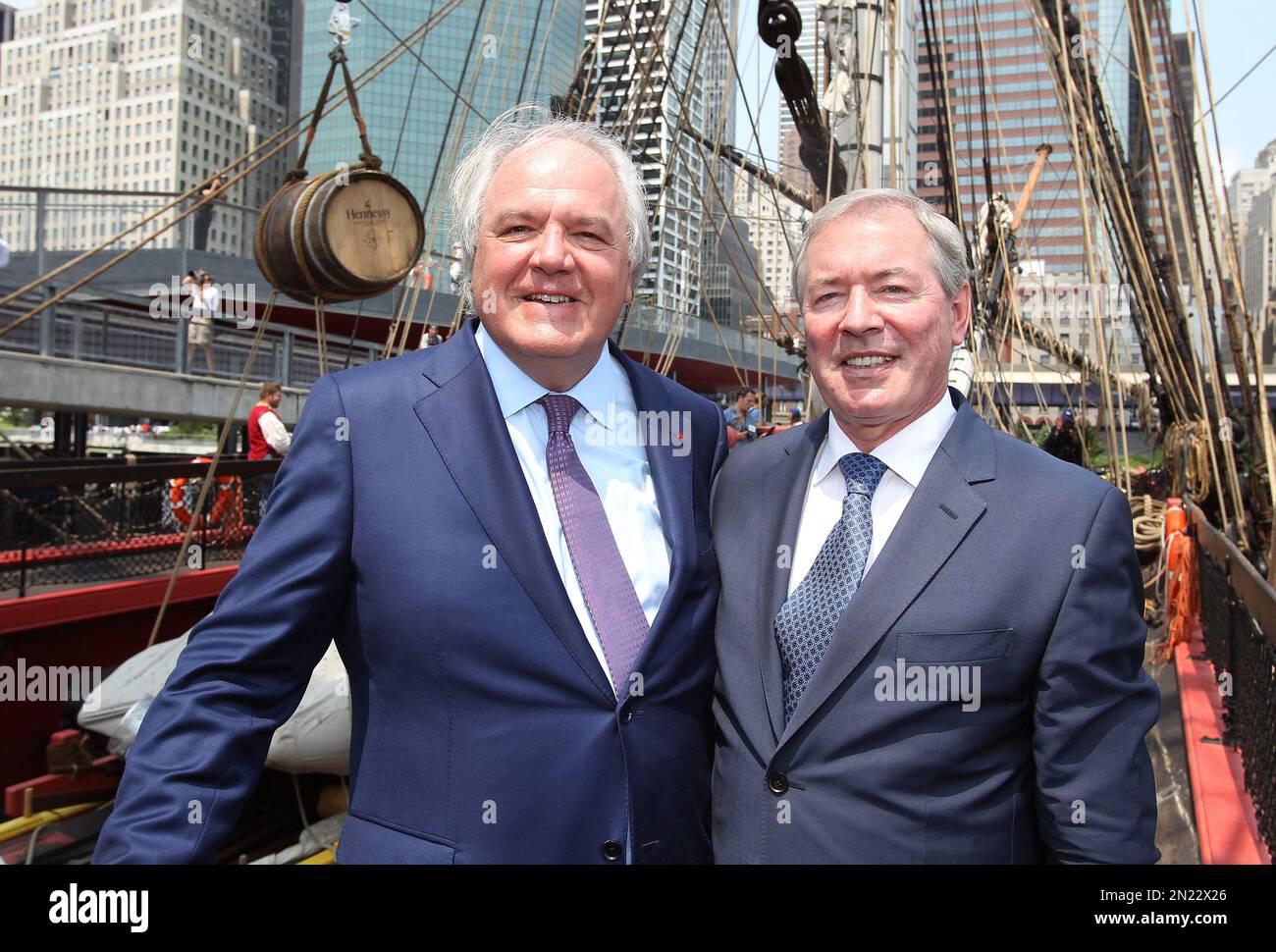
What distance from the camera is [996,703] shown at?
151 cm

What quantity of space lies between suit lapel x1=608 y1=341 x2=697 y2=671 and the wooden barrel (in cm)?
244

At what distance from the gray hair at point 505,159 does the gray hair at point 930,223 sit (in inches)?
13.0

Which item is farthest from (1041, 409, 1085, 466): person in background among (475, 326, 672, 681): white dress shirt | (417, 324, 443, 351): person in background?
(475, 326, 672, 681): white dress shirt

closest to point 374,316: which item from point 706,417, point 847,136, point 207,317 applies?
point 207,317

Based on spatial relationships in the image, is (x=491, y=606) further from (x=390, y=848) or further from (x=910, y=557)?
(x=910, y=557)

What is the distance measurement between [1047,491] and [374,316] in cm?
2230

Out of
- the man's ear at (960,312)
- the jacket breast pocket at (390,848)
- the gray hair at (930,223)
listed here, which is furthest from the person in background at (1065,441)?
the jacket breast pocket at (390,848)

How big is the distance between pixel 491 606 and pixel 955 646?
2.46 ft

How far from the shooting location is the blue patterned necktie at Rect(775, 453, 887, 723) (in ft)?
5.23

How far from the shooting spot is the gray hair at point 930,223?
5.44 ft

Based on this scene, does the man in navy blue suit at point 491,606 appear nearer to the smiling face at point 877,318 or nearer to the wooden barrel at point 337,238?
the smiling face at point 877,318

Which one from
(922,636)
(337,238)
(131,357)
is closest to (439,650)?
(922,636)

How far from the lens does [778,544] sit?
1.73 metres

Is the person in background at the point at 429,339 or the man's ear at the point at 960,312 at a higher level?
the person in background at the point at 429,339
